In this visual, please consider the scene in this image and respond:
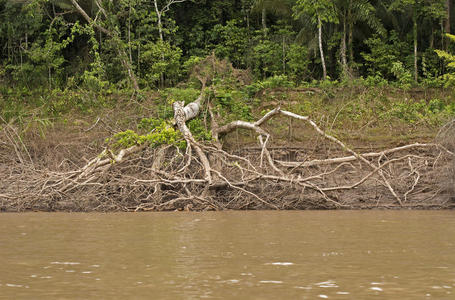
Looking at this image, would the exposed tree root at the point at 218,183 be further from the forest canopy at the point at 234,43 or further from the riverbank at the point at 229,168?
the forest canopy at the point at 234,43

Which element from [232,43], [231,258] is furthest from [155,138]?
[232,43]

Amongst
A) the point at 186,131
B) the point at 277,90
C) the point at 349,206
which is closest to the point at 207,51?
the point at 277,90

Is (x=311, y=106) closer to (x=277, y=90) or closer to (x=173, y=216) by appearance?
(x=277, y=90)

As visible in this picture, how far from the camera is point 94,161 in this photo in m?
11.5

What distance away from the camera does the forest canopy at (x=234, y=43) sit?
64.4 ft

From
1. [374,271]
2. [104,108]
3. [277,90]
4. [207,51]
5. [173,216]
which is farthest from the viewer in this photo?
[207,51]

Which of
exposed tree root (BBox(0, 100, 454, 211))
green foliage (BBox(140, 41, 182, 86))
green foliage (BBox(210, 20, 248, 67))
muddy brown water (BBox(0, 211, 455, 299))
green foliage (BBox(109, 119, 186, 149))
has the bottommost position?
muddy brown water (BBox(0, 211, 455, 299))

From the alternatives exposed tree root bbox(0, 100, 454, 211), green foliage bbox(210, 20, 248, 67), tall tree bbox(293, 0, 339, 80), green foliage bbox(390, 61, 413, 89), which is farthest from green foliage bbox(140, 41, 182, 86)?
exposed tree root bbox(0, 100, 454, 211)

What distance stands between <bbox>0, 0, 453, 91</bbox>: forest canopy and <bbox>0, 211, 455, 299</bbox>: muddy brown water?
1059 centimetres

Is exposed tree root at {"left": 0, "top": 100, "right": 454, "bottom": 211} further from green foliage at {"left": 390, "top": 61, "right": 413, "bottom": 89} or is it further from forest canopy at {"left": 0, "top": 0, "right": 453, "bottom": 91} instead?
forest canopy at {"left": 0, "top": 0, "right": 453, "bottom": 91}

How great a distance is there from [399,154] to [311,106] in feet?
17.0

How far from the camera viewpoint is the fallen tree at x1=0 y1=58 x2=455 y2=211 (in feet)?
36.2

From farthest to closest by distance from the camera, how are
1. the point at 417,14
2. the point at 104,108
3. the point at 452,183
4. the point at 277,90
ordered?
1. the point at 417,14
2. the point at 277,90
3. the point at 104,108
4. the point at 452,183

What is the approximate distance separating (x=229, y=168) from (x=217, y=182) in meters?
0.80
